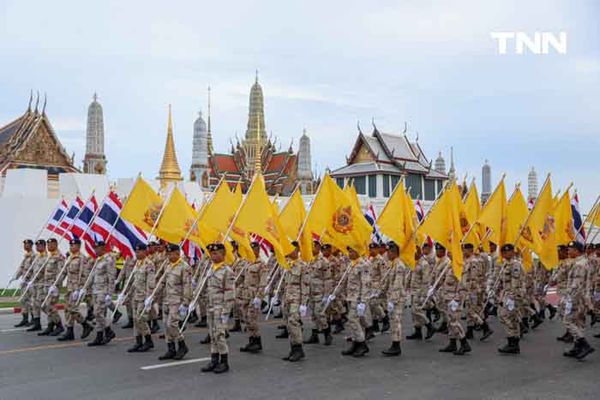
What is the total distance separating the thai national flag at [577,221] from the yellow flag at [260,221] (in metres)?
7.72

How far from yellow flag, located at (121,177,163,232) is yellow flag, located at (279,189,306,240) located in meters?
2.47

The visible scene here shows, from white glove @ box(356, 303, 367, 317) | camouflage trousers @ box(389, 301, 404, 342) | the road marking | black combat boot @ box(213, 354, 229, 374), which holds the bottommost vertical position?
the road marking

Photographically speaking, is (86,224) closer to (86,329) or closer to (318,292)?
(86,329)

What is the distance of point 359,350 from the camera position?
31.6 feet

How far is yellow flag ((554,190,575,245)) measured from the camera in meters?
13.3

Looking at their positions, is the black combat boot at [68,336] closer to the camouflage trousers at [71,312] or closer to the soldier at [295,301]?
the camouflage trousers at [71,312]

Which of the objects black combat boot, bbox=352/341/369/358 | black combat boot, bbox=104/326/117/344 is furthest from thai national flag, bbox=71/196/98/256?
black combat boot, bbox=352/341/369/358

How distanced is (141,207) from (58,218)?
17.8 feet

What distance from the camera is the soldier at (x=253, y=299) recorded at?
9961 mm

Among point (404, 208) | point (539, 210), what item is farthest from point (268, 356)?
point (539, 210)

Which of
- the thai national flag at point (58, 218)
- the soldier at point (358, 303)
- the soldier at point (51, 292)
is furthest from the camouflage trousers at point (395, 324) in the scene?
the thai national flag at point (58, 218)

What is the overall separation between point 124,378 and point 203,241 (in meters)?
2.68

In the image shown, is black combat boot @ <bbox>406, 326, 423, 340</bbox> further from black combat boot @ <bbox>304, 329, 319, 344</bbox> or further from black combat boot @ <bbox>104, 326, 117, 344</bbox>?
black combat boot @ <bbox>104, 326, 117, 344</bbox>

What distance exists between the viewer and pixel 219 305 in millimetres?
8461
